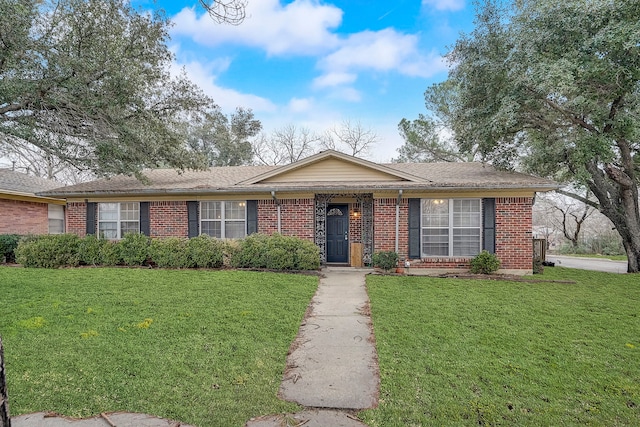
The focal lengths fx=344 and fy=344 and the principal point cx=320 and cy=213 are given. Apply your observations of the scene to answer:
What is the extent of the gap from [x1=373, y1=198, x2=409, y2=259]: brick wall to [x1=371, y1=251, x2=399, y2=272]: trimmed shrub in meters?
0.37

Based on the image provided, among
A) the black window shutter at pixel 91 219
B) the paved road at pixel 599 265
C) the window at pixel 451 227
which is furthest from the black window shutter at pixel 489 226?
the black window shutter at pixel 91 219

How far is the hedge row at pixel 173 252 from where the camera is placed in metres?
9.63

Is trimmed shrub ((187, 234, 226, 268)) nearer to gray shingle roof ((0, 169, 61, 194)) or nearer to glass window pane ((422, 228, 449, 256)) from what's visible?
glass window pane ((422, 228, 449, 256))

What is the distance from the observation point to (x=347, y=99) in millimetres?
20516

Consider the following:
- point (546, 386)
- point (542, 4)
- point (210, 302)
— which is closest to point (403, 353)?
point (546, 386)

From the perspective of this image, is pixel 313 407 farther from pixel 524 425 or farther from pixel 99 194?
pixel 99 194

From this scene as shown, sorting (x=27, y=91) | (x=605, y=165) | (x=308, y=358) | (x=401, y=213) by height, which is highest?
(x=27, y=91)

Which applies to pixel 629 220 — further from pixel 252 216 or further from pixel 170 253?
pixel 170 253

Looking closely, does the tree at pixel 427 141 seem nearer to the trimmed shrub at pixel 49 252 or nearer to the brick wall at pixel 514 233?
the brick wall at pixel 514 233

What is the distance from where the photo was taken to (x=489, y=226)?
10.1 meters

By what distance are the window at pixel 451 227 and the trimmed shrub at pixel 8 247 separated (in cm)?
1328

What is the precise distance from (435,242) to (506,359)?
22.0 ft

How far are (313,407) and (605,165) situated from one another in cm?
1256

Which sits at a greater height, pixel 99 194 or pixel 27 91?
pixel 27 91
